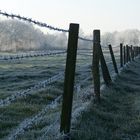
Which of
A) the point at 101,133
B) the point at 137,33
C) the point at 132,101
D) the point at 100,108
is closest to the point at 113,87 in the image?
the point at 132,101

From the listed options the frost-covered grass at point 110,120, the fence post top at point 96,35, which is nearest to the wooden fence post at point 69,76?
the frost-covered grass at point 110,120

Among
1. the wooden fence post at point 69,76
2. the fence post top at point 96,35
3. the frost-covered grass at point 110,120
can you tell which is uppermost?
the fence post top at point 96,35

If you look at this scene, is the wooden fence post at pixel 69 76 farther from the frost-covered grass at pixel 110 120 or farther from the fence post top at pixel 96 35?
the fence post top at pixel 96 35

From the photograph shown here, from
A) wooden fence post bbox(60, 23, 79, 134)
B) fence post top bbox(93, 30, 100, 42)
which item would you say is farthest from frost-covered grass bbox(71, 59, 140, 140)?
fence post top bbox(93, 30, 100, 42)

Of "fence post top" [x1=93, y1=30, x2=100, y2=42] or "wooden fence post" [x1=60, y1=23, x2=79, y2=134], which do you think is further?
"fence post top" [x1=93, y1=30, x2=100, y2=42]

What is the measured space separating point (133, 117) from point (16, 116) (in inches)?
99.0

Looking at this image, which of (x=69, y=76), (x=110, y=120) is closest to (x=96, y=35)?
(x=110, y=120)

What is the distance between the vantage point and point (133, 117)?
971 centimetres

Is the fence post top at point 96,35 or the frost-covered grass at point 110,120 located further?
the fence post top at point 96,35

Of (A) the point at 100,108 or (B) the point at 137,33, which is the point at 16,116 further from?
(B) the point at 137,33

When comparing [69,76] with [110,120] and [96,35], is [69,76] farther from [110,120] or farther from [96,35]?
[96,35]

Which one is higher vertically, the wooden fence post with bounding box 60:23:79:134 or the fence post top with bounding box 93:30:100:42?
the fence post top with bounding box 93:30:100:42

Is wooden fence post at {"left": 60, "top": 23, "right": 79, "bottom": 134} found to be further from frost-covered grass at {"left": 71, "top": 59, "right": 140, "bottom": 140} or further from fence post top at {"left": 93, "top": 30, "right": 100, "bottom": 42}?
fence post top at {"left": 93, "top": 30, "right": 100, "bottom": 42}

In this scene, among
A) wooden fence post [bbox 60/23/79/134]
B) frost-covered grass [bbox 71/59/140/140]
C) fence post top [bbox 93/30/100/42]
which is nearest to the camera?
wooden fence post [bbox 60/23/79/134]
